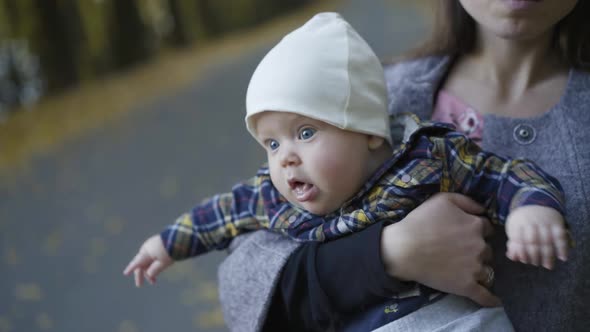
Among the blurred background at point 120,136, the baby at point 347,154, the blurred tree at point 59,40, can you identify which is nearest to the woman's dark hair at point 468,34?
the baby at point 347,154

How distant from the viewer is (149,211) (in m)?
2.30

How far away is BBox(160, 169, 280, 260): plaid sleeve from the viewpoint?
1076 millimetres

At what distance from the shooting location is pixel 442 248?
0.93m

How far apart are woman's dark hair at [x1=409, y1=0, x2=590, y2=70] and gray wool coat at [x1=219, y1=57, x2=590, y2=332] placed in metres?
Answer: 0.07

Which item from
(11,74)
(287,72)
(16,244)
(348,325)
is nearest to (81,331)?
(16,244)

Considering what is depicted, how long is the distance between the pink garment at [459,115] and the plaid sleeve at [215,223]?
0.36 meters

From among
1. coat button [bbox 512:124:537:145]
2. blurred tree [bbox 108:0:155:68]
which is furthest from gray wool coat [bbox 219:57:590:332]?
blurred tree [bbox 108:0:155:68]

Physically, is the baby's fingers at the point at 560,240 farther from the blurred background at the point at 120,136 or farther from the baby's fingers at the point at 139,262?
the blurred background at the point at 120,136

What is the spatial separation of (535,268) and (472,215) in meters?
0.15

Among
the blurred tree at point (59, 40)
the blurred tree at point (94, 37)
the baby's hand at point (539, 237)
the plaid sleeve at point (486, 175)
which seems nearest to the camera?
the baby's hand at point (539, 237)

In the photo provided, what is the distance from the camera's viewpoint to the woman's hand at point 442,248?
2.95ft

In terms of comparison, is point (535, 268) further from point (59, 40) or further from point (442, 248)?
point (59, 40)

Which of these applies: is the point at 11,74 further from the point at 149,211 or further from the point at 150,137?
the point at 149,211

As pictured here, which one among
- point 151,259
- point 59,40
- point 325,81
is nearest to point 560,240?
point 325,81
